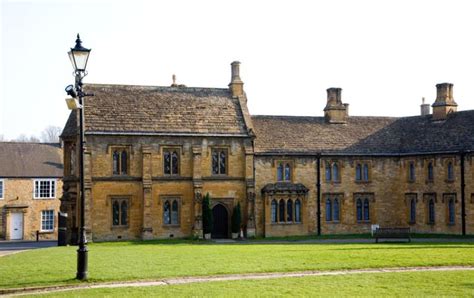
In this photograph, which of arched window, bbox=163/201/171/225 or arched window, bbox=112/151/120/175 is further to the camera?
arched window, bbox=163/201/171/225

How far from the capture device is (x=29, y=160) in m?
57.2

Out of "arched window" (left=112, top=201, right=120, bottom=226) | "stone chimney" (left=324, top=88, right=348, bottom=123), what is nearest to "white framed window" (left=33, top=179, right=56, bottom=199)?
"arched window" (left=112, top=201, right=120, bottom=226)

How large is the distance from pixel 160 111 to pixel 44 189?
18199mm

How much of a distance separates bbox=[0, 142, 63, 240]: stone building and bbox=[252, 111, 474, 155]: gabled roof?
67.2 feet

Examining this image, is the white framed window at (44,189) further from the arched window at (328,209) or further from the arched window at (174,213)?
the arched window at (328,209)

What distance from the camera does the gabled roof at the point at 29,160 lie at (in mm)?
55781

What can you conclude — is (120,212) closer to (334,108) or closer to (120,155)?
(120,155)

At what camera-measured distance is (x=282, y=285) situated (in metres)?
18.6

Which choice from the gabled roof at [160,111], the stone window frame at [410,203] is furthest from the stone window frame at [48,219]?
A: the stone window frame at [410,203]

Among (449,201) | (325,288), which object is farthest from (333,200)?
(325,288)

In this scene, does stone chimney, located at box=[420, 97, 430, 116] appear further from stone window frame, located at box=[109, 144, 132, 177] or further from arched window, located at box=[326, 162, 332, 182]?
stone window frame, located at box=[109, 144, 132, 177]

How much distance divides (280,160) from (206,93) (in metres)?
7.04

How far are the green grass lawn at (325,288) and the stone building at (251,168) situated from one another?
75.8ft

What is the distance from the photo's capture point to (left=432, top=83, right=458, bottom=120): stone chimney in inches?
1858
